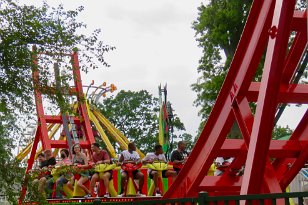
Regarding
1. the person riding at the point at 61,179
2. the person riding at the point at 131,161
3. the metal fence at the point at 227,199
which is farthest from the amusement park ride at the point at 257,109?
the person riding at the point at 131,161

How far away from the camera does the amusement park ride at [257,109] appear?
27.8 ft

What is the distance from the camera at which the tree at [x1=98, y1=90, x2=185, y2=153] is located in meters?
70.6

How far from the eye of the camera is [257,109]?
28.5 ft

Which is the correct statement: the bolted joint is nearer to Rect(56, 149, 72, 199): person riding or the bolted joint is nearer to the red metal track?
the red metal track

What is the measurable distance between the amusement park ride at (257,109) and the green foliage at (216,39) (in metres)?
16.2

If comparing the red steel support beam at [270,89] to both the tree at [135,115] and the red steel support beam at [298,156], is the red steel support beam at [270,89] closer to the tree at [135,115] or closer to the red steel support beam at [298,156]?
the red steel support beam at [298,156]

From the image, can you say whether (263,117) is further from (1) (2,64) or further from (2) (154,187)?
(2) (154,187)

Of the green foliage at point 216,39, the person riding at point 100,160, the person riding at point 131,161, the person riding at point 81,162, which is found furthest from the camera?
the green foliage at point 216,39

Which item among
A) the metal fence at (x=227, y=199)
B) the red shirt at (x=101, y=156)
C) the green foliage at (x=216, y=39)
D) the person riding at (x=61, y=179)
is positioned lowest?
the metal fence at (x=227, y=199)

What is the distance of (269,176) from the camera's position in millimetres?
9250

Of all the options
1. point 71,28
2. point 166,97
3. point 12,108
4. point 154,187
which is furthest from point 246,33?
point 166,97

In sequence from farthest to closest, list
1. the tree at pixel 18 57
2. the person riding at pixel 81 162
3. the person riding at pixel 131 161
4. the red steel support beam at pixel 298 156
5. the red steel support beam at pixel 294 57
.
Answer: the person riding at pixel 131 161
the person riding at pixel 81 162
the red steel support beam at pixel 298 156
the red steel support beam at pixel 294 57
the tree at pixel 18 57

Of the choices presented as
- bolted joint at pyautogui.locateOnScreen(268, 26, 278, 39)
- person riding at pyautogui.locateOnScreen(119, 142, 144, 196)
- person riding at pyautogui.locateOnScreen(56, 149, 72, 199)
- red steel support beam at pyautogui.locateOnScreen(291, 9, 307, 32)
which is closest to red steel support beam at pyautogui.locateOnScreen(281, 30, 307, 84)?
red steel support beam at pyautogui.locateOnScreen(291, 9, 307, 32)

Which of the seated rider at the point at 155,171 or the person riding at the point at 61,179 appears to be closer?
the person riding at the point at 61,179
